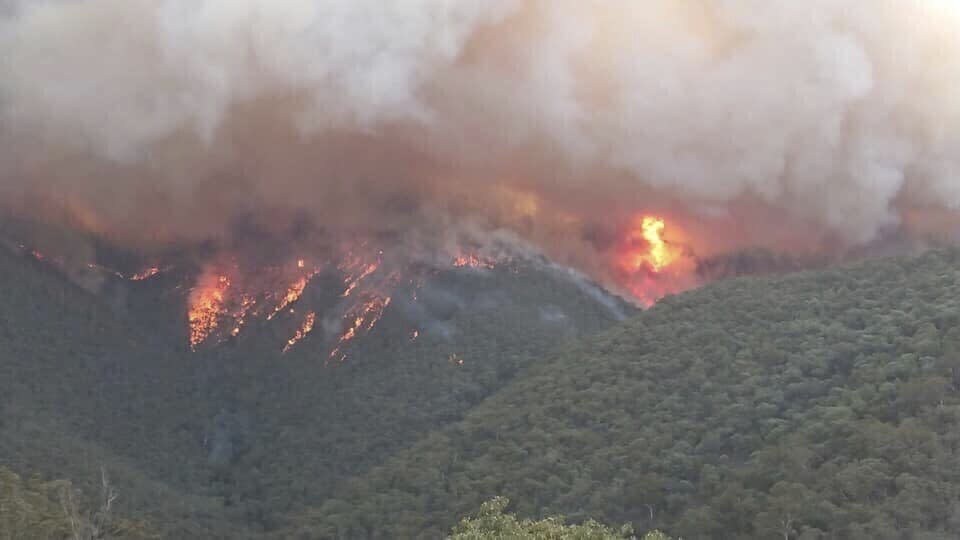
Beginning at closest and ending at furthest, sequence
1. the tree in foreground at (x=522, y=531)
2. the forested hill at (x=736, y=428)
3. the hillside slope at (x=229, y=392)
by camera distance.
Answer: the tree in foreground at (x=522, y=531)
the forested hill at (x=736, y=428)
the hillside slope at (x=229, y=392)

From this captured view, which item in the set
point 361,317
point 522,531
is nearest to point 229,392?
point 361,317

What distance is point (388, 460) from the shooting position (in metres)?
93.1

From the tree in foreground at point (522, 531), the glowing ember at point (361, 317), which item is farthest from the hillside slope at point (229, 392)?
the tree in foreground at point (522, 531)

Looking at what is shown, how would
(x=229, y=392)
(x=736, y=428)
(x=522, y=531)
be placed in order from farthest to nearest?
1. (x=229, y=392)
2. (x=736, y=428)
3. (x=522, y=531)

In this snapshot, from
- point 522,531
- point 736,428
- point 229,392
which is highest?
point 229,392

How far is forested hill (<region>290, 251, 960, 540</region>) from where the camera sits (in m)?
52.0

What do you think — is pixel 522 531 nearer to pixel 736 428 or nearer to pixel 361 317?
pixel 736 428

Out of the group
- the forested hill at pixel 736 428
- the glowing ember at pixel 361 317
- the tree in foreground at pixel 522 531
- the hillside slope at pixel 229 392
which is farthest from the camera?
the glowing ember at pixel 361 317

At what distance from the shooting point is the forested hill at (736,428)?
52031 millimetres

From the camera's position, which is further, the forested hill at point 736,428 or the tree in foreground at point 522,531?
the forested hill at point 736,428

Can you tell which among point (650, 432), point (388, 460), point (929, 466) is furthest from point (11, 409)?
point (929, 466)

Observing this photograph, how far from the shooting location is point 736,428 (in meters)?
65.6

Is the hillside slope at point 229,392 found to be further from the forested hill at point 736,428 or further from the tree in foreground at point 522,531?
the tree in foreground at point 522,531

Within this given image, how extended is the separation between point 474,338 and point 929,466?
75334 mm
